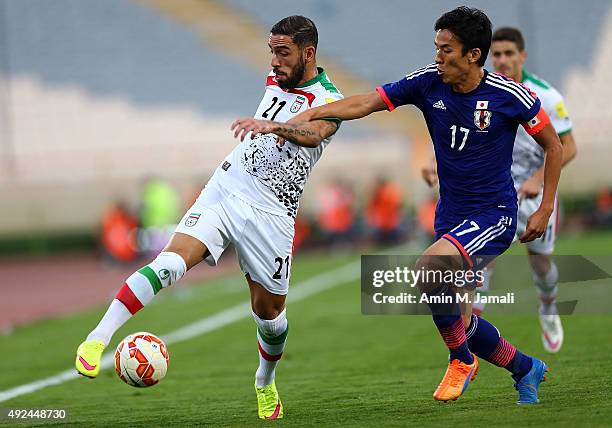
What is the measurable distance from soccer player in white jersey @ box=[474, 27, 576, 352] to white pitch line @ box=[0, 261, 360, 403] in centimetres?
398

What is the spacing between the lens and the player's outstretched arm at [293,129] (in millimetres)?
6117

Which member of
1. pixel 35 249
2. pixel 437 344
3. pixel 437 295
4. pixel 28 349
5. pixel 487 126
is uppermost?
pixel 487 126

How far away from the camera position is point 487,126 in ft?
21.5

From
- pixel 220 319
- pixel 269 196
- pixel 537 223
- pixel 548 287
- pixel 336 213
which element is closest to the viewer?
pixel 537 223

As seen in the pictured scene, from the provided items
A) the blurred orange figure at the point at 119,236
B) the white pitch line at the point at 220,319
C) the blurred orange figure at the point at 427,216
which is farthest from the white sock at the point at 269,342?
the blurred orange figure at the point at 119,236

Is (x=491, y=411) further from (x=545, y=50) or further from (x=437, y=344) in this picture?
(x=545, y=50)

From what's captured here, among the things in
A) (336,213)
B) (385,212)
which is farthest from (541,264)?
(336,213)

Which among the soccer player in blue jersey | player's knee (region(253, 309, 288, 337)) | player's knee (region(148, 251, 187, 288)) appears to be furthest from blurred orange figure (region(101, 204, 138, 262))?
the soccer player in blue jersey

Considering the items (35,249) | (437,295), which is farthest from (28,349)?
(35,249)

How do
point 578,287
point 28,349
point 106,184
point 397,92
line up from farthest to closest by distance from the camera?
1. point 106,184
2. point 28,349
3. point 578,287
4. point 397,92

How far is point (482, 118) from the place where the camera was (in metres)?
6.53

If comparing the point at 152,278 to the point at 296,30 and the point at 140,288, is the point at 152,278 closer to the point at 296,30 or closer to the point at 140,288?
the point at 140,288

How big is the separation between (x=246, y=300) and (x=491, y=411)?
34.9 ft

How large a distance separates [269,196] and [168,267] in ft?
2.88
